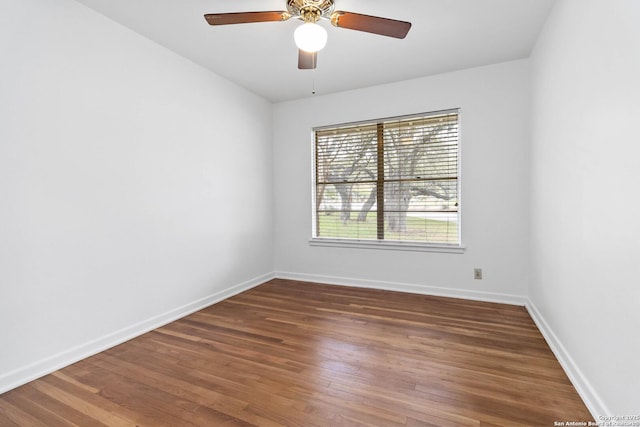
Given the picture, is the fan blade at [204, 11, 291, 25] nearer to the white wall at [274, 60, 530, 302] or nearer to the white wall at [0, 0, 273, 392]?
the white wall at [0, 0, 273, 392]

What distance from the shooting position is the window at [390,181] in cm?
340

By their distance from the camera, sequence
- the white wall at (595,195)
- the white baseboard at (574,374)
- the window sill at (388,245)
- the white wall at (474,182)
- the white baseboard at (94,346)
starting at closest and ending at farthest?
1. the white wall at (595,195)
2. the white baseboard at (574,374)
3. the white baseboard at (94,346)
4. the white wall at (474,182)
5. the window sill at (388,245)

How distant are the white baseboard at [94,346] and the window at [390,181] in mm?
1729

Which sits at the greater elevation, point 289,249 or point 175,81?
point 175,81

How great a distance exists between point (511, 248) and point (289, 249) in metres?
2.69

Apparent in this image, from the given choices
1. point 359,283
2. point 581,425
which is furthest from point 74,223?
point 581,425

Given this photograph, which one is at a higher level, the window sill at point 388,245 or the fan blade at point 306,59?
the fan blade at point 306,59

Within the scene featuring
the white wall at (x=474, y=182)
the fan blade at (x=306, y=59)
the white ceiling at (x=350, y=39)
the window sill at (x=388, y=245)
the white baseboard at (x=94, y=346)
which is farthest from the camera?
the window sill at (x=388, y=245)

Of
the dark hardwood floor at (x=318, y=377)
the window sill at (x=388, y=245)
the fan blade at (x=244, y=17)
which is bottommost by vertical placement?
the dark hardwood floor at (x=318, y=377)

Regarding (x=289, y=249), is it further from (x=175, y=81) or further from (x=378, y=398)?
(x=378, y=398)

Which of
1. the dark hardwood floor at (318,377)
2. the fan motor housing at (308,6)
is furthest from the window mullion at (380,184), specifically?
the fan motor housing at (308,6)

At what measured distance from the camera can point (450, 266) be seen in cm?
336

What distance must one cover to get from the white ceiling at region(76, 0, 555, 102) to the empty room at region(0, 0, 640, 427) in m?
0.02

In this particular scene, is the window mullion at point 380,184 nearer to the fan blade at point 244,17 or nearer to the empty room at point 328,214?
the empty room at point 328,214
